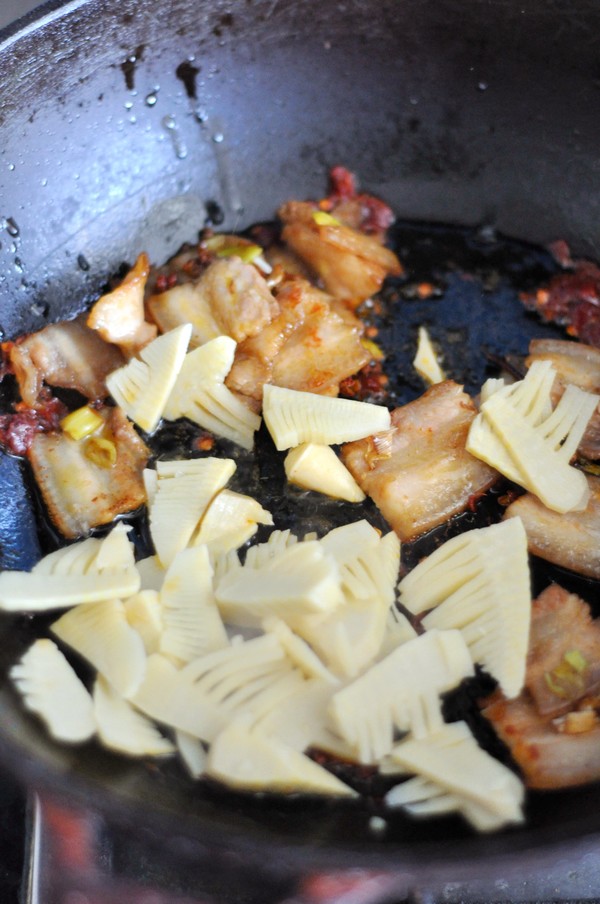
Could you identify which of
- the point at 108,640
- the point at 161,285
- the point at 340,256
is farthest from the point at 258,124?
the point at 108,640

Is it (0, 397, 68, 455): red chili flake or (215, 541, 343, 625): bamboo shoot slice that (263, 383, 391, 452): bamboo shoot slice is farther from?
(0, 397, 68, 455): red chili flake

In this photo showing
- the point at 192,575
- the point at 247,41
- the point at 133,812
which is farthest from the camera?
the point at 247,41

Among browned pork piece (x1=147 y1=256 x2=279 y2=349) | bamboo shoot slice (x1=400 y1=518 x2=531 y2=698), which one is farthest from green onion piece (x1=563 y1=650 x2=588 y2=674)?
browned pork piece (x1=147 y1=256 x2=279 y2=349)

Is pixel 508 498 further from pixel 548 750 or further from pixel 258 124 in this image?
pixel 258 124

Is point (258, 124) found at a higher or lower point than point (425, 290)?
higher

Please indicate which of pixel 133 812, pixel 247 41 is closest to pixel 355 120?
pixel 247 41

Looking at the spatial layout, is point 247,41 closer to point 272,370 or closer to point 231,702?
point 272,370
